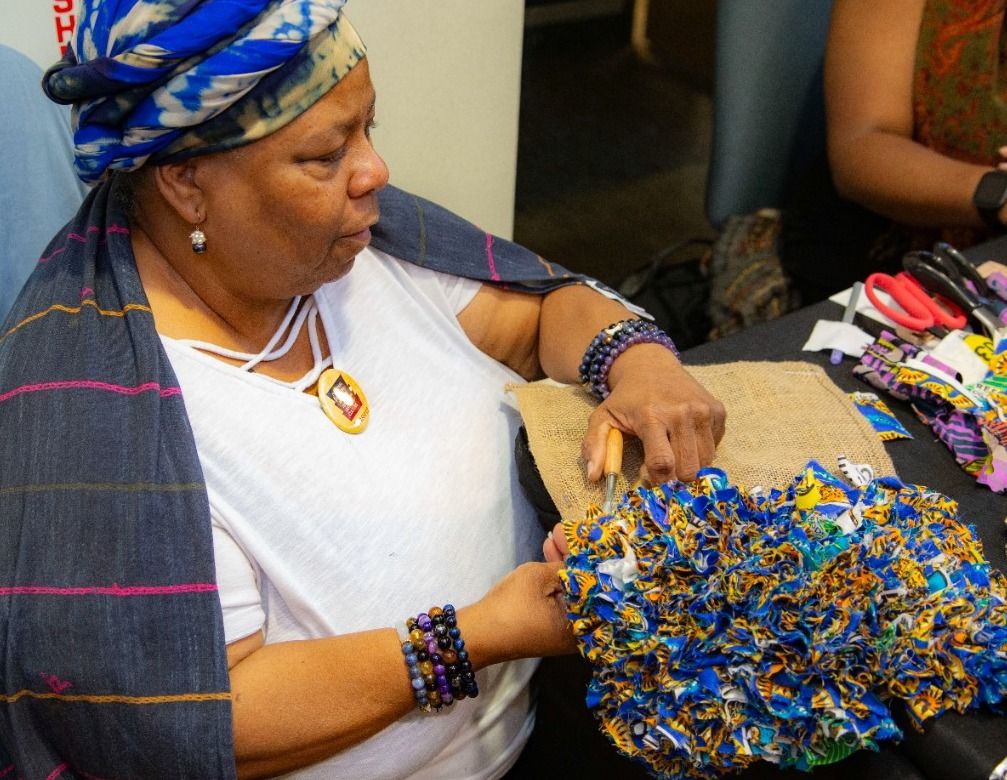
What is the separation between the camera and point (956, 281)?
1425 millimetres

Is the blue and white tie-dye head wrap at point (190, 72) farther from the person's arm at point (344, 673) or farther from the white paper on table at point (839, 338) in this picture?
the white paper on table at point (839, 338)

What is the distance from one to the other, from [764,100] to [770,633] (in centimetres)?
148

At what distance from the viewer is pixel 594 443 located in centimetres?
108

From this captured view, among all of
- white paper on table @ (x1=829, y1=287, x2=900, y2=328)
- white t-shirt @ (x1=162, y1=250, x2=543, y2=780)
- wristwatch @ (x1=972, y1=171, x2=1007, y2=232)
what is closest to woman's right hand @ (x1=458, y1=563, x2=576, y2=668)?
white t-shirt @ (x1=162, y1=250, x2=543, y2=780)

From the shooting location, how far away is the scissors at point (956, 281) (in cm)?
136

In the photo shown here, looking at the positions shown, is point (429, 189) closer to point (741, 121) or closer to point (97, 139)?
point (741, 121)

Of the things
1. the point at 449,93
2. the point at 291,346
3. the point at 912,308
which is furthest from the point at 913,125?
the point at 291,346

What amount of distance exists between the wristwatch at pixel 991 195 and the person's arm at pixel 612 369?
2.65ft

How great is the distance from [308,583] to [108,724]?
0.72 ft

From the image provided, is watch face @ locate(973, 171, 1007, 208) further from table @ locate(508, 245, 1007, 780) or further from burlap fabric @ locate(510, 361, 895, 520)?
burlap fabric @ locate(510, 361, 895, 520)

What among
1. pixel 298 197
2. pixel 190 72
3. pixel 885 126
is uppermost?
pixel 190 72

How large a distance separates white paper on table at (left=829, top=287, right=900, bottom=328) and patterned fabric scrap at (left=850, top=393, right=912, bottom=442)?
20 centimetres

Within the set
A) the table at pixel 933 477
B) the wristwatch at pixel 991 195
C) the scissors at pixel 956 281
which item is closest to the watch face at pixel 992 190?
the wristwatch at pixel 991 195

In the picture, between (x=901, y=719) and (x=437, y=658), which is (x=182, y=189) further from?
(x=901, y=719)
